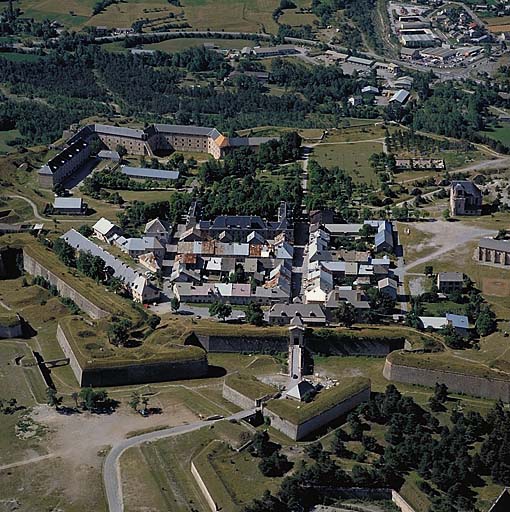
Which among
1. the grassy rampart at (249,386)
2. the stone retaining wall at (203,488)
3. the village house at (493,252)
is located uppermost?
the village house at (493,252)

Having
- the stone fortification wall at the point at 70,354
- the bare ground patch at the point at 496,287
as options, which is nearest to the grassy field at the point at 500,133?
the bare ground patch at the point at 496,287

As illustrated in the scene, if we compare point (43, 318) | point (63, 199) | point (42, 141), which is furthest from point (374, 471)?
point (42, 141)

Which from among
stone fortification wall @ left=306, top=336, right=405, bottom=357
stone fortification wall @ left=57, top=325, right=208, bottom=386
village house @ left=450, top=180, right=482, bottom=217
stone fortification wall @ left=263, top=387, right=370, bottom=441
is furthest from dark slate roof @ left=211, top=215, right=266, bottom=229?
stone fortification wall @ left=263, top=387, right=370, bottom=441

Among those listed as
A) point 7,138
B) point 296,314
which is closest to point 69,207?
point 7,138

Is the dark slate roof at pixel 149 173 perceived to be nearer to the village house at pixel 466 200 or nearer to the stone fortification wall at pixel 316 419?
the village house at pixel 466 200

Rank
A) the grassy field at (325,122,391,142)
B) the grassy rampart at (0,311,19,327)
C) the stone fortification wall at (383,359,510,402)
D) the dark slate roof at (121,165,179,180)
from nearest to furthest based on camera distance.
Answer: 1. the stone fortification wall at (383,359,510,402)
2. the grassy rampart at (0,311,19,327)
3. the dark slate roof at (121,165,179,180)
4. the grassy field at (325,122,391,142)

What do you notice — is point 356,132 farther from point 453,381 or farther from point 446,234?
point 453,381

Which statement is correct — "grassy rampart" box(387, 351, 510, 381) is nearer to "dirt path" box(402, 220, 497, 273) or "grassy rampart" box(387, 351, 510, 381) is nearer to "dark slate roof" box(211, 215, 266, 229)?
"dirt path" box(402, 220, 497, 273)
